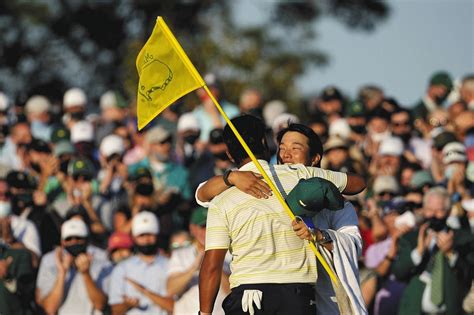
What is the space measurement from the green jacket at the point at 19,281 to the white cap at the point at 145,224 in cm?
104

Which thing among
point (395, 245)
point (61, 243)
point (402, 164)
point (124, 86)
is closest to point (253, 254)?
point (395, 245)

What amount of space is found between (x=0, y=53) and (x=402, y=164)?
14.0 m

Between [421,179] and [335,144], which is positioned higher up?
[335,144]

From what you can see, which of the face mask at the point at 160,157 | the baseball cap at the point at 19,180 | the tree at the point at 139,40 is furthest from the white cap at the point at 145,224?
the tree at the point at 139,40

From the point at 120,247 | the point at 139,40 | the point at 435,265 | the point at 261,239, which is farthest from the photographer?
the point at 139,40

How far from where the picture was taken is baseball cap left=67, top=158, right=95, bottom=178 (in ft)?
54.1

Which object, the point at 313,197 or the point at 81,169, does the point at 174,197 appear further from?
the point at 313,197

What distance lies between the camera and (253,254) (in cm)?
1010

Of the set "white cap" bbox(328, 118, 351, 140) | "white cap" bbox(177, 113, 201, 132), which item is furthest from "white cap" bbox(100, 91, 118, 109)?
"white cap" bbox(328, 118, 351, 140)

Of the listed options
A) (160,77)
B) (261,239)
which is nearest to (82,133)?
(160,77)

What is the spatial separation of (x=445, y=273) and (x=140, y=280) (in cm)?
281

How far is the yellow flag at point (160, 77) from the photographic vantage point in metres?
10.8

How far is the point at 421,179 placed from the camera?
51.8ft

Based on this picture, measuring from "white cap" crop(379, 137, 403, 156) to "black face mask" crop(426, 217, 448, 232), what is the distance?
99.7 inches
